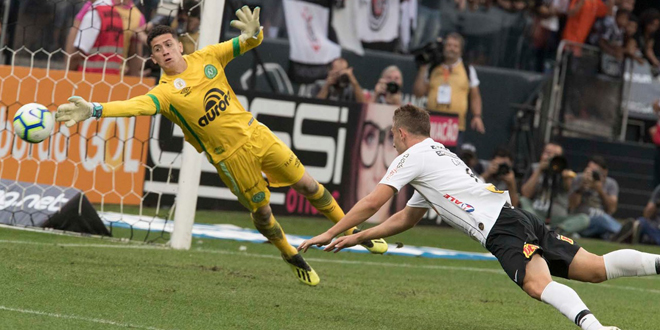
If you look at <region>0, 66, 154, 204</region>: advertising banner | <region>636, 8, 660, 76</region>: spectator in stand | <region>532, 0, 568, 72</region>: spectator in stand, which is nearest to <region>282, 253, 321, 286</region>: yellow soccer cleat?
<region>0, 66, 154, 204</region>: advertising banner

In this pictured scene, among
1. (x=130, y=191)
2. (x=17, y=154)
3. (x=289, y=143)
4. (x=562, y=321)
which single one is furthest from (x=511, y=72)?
(x=562, y=321)

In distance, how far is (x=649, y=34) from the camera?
19500 millimetres

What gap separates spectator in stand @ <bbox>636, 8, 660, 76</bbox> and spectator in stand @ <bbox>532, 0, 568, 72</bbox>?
2.47 meters

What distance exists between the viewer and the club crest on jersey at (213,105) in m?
8.41

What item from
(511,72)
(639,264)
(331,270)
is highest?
(511,72)

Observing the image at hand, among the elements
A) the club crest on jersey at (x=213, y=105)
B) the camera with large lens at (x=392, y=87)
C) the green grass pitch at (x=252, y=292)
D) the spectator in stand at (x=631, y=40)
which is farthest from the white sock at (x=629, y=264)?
the spectator in stand at (x=631, y=40)

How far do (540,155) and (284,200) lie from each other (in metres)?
5.54

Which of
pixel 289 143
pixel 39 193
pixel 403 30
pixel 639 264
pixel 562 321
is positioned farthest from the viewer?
pixel 403 30

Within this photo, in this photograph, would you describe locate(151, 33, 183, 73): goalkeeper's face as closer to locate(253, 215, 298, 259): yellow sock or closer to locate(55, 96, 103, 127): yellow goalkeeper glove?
locate(55, 96, 103, 127): yellow goalkeeper glove

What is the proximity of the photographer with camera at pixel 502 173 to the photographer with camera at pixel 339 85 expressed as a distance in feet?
7.26

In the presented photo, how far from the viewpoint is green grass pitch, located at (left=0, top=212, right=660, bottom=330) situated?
21.5ft

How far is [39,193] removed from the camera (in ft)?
Result: 34.9

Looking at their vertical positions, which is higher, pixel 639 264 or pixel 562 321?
pixel 639 264

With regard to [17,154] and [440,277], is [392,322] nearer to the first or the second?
[440,277]
